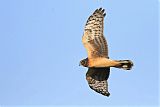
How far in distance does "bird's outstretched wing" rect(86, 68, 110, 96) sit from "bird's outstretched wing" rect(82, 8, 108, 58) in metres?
0.62

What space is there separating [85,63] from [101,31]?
934 mm

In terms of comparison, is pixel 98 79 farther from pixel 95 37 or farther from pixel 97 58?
pixel 95 37

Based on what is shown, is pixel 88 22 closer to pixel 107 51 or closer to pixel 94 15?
pixel 94 15

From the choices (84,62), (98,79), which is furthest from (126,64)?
(98,79)

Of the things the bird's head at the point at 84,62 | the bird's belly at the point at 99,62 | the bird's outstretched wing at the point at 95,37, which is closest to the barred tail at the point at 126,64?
the bird's belly at the point at 99,62

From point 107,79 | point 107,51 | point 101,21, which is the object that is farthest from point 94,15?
point 107,79

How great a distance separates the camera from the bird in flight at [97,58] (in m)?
8.83

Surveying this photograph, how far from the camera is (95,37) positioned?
9219mm

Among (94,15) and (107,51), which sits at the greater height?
(94,15)

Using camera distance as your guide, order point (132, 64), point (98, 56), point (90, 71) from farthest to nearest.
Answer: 1. point (90, 71)
2. point (98, 56)
3. point (132, 64)

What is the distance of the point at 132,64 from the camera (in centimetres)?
837

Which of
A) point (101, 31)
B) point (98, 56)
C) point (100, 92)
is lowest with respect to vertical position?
point (100, 92)

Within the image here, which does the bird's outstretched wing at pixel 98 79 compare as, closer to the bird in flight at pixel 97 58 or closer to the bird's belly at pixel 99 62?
the bird in flight at pixel 97 58

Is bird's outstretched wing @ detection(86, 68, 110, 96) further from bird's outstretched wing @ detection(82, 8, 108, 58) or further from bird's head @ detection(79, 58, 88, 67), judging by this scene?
bird's outstretched wing @ detection(82, 8, 108, 58)
